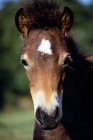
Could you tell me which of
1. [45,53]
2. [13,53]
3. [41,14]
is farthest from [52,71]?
[13,53]

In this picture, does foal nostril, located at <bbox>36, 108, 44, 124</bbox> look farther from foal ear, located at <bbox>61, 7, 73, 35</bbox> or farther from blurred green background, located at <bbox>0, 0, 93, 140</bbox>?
blurred green background, located at <bbox>0, 0, 93, 140</bbox>

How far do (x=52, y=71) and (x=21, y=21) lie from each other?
3.30ft

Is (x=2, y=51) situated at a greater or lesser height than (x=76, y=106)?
lesser

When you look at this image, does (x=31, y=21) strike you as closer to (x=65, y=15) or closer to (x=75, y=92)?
(x=65, y=15)

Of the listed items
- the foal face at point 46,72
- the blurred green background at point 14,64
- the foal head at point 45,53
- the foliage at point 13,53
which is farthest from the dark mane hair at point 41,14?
the foliage at point 13,53

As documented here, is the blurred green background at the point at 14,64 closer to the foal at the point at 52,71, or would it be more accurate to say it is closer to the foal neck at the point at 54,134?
the foal at the point at 52,71

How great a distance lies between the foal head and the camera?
615cm

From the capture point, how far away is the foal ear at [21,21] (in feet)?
23.1

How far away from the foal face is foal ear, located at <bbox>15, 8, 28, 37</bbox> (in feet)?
0.88

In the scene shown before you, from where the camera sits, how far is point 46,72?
6.45 meters

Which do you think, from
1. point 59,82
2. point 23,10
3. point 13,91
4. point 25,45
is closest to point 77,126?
point 59,82

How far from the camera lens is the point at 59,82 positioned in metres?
6.60

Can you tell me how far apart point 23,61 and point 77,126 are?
1.18 meters

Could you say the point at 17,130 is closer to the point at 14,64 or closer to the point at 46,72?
the point at 46,72
